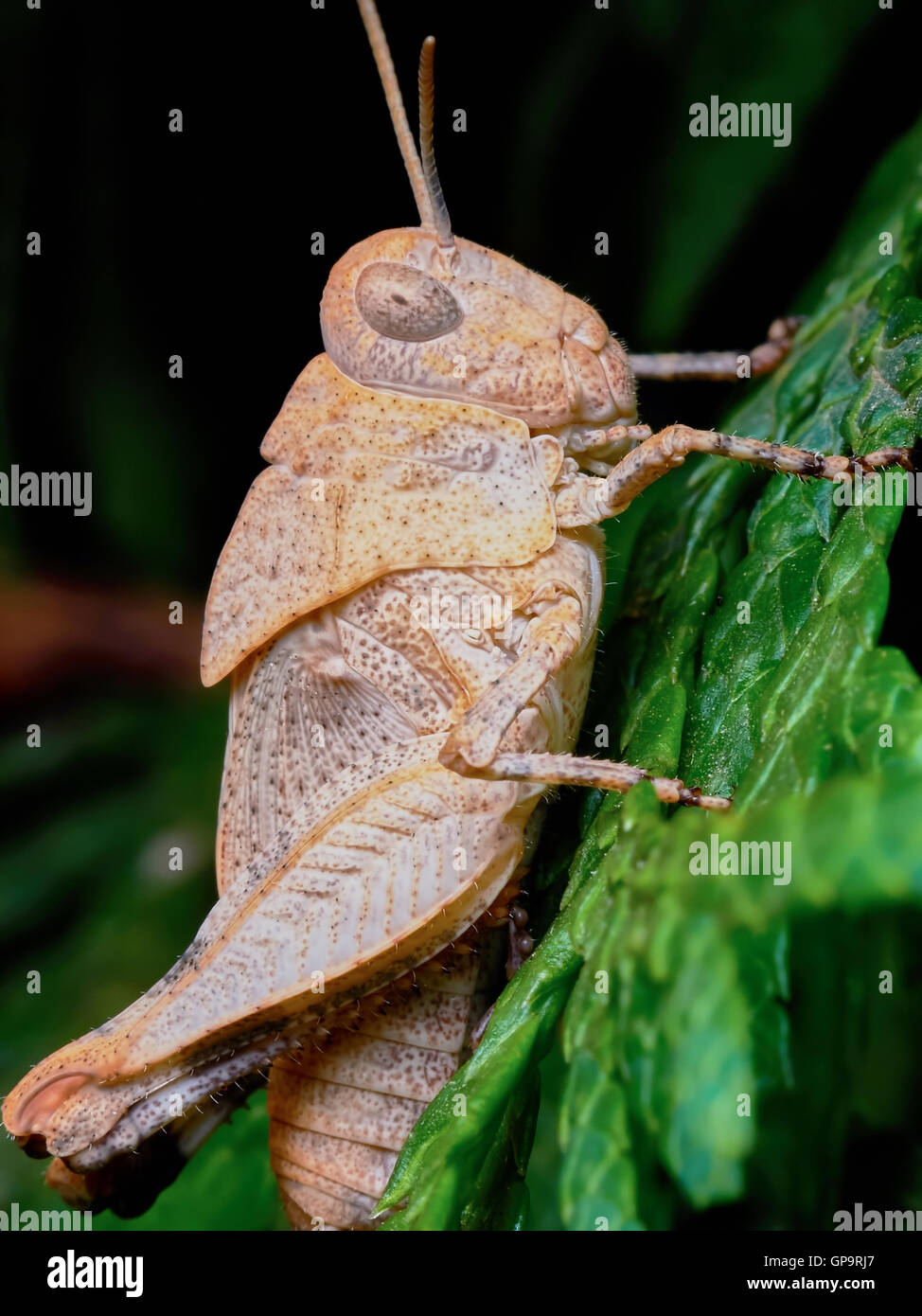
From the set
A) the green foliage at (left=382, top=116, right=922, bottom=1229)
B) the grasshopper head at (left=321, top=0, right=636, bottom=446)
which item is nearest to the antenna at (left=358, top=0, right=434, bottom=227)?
the grasshopper head at (left=321, top=0, right=636, bottom=446)

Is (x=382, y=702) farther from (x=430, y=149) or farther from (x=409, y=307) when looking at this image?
(x=430, y=149)

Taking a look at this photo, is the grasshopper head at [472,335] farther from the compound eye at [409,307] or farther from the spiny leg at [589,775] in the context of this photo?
the spiny leg at [589,775]

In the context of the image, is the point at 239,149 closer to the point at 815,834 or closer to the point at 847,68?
the point at 847,68

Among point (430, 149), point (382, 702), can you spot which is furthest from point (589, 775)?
point (430, 149)

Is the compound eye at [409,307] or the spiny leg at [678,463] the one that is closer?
the spiny leg at [678,463]

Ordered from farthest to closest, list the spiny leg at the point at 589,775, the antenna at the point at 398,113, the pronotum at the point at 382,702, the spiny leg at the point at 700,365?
1. the spiny leg at the point at 700,365
2. the antenna at the point at 398,113
3. the pronotum at the point at 382,702
4. the spiny leg at the point at 589,775

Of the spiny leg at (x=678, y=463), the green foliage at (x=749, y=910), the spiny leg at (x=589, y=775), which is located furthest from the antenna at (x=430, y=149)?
the spiny leg at (x=589, y=775)

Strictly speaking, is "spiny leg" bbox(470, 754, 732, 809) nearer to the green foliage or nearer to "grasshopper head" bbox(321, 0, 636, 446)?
the green foliage

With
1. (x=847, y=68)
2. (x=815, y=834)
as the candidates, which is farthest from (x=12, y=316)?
(x=815, y=834)
